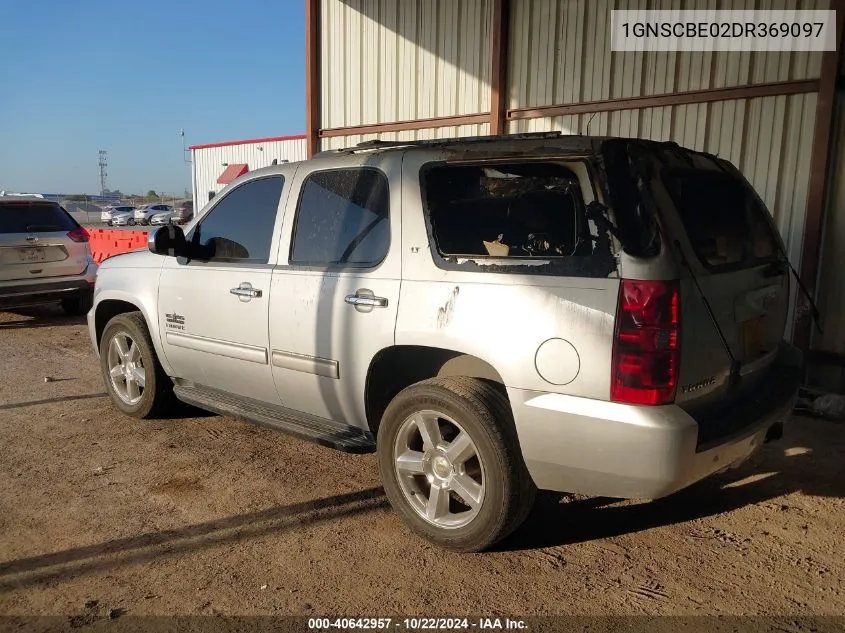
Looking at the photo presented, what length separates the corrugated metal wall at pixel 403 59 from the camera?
851 cm

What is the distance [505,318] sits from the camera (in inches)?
117

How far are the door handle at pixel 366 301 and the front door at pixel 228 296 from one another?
0.71 meters

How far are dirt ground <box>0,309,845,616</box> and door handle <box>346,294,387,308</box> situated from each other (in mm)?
1137

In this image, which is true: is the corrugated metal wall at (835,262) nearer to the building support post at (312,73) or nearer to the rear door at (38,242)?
the building support post at (312,73)

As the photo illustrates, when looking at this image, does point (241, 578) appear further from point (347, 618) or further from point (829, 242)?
point (829, 242)

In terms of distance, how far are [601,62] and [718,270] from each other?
4.87 m

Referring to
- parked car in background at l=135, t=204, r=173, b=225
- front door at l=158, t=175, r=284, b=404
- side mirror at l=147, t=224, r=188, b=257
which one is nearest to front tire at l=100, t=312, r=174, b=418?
front door at l=158, t=175, r=284, b=404

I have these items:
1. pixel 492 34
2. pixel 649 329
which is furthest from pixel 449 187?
pixel 492 34

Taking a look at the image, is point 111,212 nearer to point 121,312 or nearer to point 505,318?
point 121,312

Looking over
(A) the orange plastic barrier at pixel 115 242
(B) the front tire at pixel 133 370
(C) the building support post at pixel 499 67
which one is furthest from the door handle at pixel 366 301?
(A) the orange plastic barrier at pixel 115 242

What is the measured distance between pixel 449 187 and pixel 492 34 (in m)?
5.47

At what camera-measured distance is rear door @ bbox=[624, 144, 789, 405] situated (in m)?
2.85

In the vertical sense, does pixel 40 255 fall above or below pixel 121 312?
above

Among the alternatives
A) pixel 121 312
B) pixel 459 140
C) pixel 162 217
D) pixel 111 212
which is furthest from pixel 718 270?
pixel 111 212
